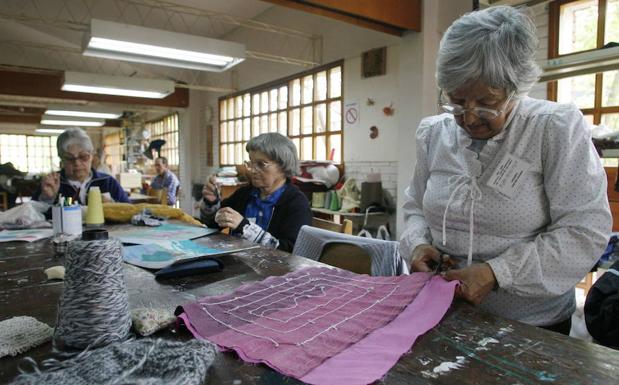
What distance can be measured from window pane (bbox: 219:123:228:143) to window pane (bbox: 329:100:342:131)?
350 cm

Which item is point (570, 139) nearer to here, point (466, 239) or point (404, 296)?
point (466, 239)

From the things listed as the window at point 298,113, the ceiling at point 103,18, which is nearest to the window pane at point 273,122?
the window at point 298,113

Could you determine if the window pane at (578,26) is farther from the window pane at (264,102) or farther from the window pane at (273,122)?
the window pane at (264,102)

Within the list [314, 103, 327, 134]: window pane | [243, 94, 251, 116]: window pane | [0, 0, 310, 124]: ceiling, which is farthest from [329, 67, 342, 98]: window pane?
[243, 94, 251, 116]: window pane

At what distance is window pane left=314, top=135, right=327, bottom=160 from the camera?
19.5 feet

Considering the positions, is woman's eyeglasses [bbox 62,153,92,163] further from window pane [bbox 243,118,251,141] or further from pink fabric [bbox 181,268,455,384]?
window pane [bbox 243,118,251,141]

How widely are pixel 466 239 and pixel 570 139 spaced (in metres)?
0.37

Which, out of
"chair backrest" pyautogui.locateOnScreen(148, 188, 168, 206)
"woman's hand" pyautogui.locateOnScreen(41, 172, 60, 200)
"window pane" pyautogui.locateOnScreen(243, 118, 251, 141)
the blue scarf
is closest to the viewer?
the blue scarf

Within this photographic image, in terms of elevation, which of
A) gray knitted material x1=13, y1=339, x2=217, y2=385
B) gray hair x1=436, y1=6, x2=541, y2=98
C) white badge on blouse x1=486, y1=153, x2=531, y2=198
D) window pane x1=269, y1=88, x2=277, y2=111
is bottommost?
gray knitted material x1=13, y1=339, x2=217, y2=385

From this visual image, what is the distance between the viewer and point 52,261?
1.45 metres

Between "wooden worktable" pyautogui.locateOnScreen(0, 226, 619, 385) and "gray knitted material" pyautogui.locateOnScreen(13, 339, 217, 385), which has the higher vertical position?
"gray knitted material" pyautogui.locateOnScreen(13, 339, 217, 385)

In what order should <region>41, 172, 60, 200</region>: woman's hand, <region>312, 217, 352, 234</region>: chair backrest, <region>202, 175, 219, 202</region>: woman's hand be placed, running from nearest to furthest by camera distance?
<region>312, 217, 352, 234</region>: chair backrest, <region>202, 175, 219, 202</region>: woman's hand, <region>41, 172, 60, 200</region>: woman's hand

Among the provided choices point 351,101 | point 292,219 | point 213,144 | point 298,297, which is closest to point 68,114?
point 213,144

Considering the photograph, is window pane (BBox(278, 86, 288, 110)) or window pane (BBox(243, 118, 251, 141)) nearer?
window pane (BBox(278, 86, 288, 110))
